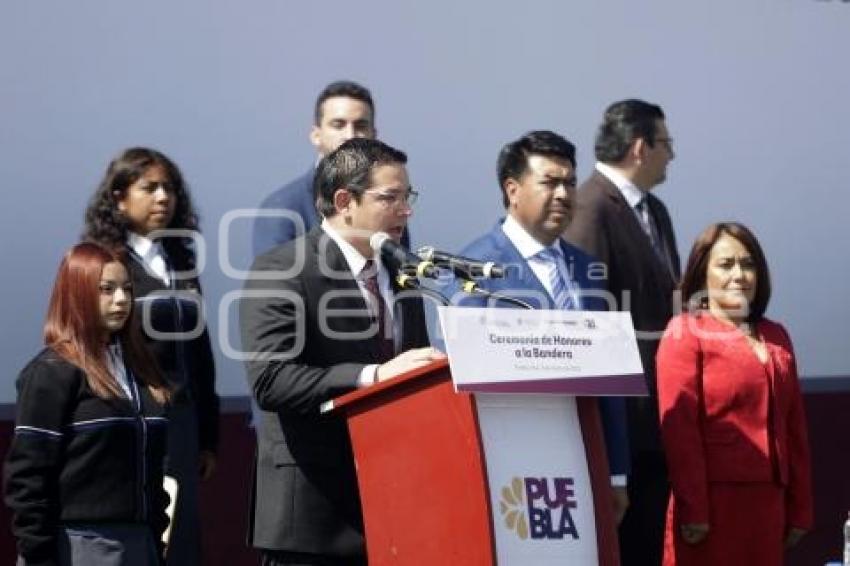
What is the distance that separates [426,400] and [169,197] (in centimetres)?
184

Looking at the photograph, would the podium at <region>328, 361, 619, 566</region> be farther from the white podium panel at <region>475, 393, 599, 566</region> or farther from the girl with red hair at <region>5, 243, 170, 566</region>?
the girl with red hair at <region>5, 243, 170, 566</region>

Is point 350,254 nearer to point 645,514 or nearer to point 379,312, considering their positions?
point 379,312

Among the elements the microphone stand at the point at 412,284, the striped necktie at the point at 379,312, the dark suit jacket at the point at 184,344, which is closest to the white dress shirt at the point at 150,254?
the dark suit jacket at the point at 184,344

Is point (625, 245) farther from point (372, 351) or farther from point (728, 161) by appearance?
point (372, 351)

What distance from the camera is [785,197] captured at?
7.34 meters

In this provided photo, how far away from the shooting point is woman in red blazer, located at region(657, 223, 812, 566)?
5.94 meters

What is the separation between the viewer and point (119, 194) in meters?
5.98

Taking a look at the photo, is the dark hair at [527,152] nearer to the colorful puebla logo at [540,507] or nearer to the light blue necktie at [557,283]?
the light blue necktie at [557,283]

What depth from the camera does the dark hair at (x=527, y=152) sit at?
234 inches

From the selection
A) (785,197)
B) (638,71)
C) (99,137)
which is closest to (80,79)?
(99,137)

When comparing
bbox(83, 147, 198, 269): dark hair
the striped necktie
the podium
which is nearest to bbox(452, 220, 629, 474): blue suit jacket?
the striped necktie

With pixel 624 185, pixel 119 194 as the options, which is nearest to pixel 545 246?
pixel 624 185

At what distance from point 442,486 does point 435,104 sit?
2.49 meters

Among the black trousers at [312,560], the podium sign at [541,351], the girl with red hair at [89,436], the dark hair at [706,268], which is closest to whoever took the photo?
the podium sign at [541,351]
